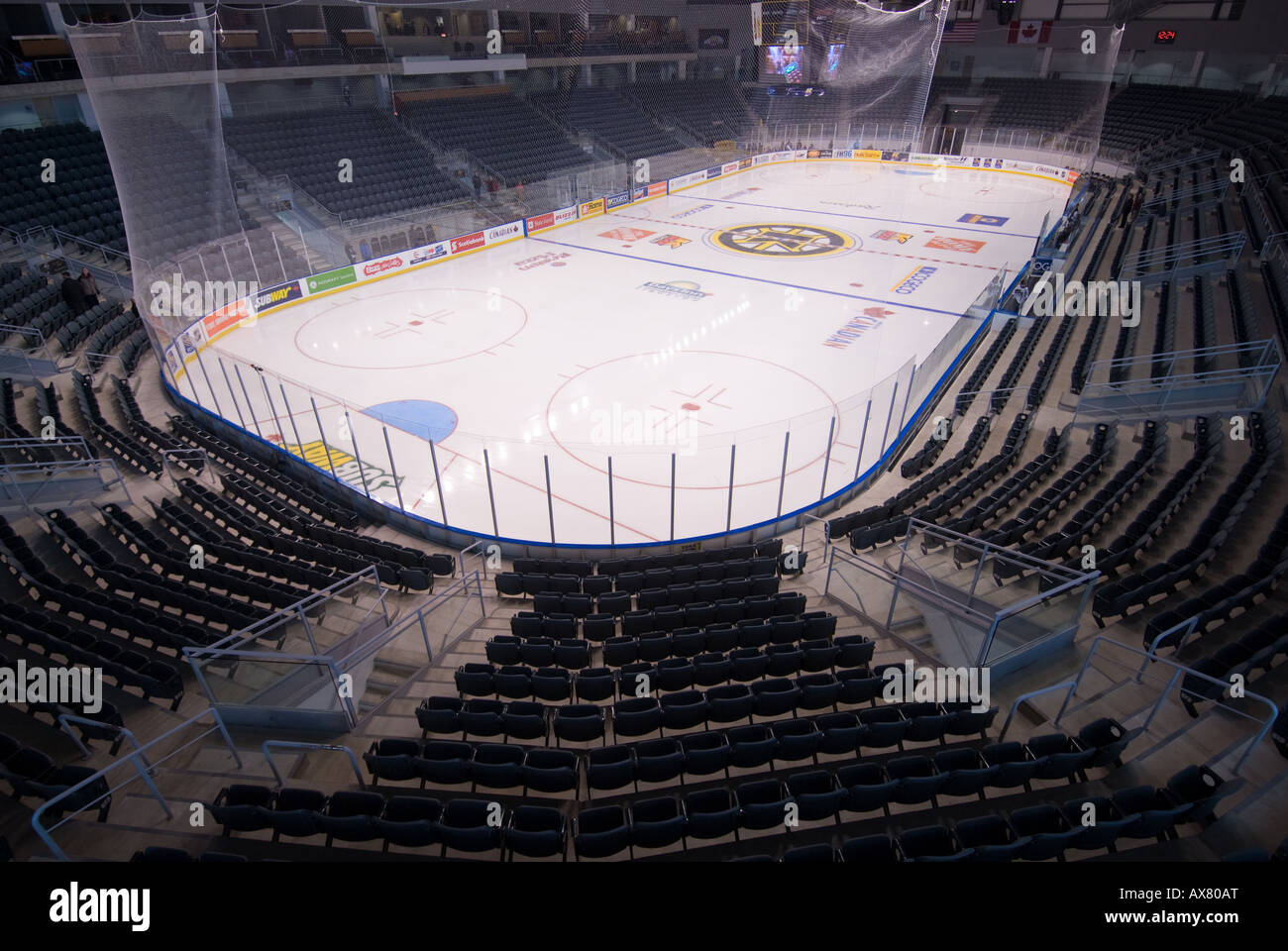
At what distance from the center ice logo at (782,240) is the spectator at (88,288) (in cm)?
1891

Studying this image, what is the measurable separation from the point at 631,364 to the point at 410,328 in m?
6.45

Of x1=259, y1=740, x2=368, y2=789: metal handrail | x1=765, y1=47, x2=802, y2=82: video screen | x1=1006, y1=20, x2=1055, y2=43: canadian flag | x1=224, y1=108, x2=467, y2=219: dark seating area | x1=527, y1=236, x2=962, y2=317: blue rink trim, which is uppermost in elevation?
x1=1006, y1=20, x2=1055, y2=43: canadian flag

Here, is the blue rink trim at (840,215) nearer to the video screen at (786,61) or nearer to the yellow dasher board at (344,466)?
the video screen at (786,61)

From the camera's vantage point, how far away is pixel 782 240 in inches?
1051

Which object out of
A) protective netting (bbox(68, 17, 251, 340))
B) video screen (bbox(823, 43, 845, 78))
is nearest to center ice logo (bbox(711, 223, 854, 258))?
video screen (bbox(823, 43, 845, 78))

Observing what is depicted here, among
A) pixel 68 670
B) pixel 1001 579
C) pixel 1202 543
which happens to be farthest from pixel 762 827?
pixel 1202 543

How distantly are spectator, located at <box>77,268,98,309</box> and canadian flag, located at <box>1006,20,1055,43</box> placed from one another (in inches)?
1955

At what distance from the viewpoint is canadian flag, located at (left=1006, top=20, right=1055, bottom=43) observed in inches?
1649

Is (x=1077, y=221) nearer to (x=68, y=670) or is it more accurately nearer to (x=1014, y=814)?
(x=1014, y=814)

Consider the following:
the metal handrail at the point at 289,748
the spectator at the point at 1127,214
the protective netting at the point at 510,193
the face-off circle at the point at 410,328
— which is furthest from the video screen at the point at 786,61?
the metal handrail at the point at 289,748

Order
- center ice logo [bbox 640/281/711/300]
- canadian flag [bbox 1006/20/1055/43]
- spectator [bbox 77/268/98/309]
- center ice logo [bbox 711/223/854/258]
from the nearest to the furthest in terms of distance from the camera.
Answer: spectator [bbox 77/268/98/309] < center ice logo [bbox 640/281/711/300] < center ice logo [bbox 711/223/854/258] < canadian flag [bbox 1006/20/1055/43]

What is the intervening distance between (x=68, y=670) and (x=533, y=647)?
13.0ft

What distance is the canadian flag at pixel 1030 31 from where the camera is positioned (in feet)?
137

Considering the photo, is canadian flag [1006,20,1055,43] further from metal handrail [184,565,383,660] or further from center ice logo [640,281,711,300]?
metal handrail [184,565,383,660]
